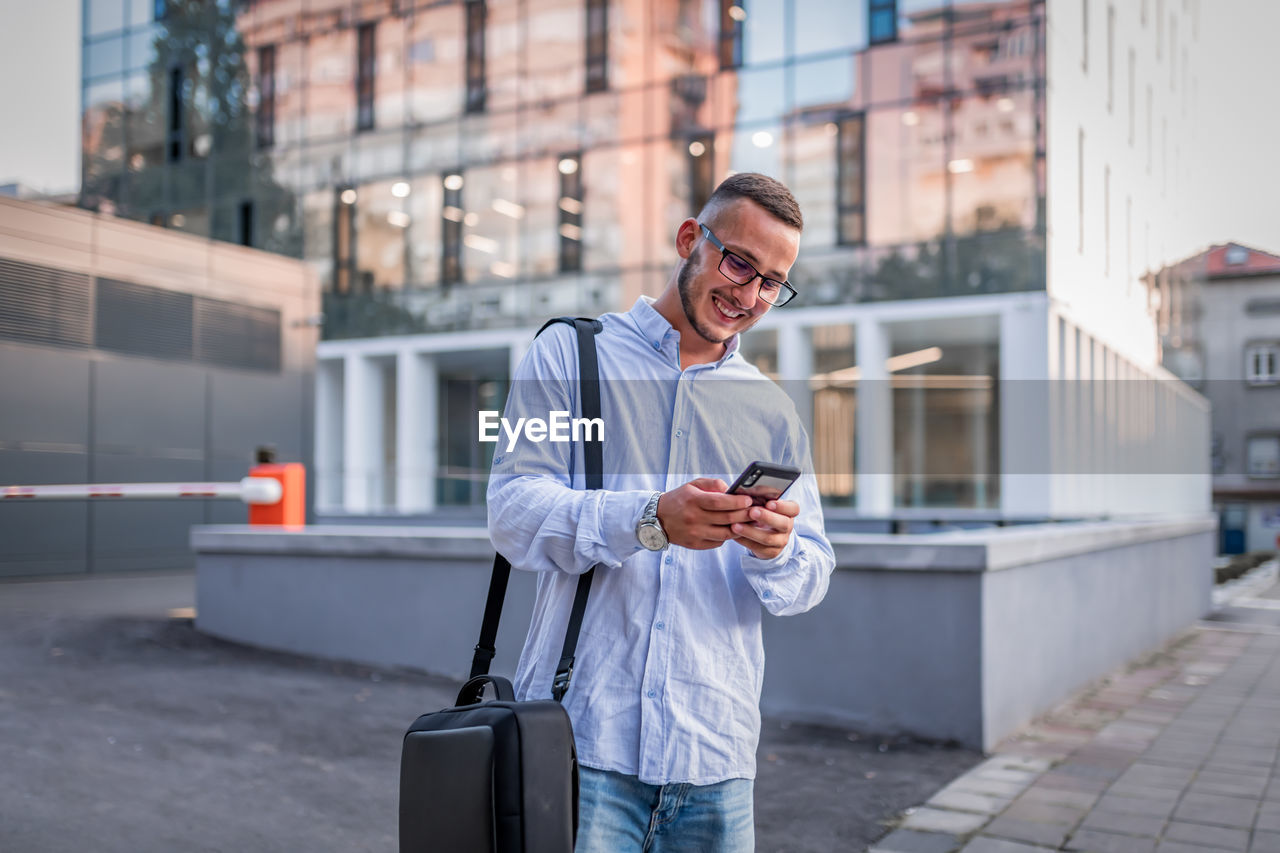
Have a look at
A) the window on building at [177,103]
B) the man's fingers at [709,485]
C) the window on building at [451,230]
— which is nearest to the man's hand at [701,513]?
the man's fingers at [709,485]

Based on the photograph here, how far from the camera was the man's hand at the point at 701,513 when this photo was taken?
1576 millimetres

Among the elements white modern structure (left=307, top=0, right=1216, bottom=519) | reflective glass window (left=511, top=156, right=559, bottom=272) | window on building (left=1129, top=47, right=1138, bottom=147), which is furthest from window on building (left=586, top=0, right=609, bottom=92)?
window on building (left=1129, top=47, right=1138, bottom=147)

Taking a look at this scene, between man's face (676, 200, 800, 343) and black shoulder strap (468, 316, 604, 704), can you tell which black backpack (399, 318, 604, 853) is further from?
man's face (676, 200, 800, 343)

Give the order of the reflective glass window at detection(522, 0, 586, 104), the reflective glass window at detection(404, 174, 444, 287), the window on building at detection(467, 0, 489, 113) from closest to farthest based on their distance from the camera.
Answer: the reflective glass window at detection(522, 0, 586, 104) < the window on building at detection(467, 0, 489, 113) < the reflective glass window at detection(404, 174, 444, 287)

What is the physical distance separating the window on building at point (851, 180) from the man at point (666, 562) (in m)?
21.0

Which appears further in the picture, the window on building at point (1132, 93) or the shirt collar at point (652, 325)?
the window on building at point (1132, 93)

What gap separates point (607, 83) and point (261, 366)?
10698 mm

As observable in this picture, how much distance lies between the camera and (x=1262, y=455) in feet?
35.9

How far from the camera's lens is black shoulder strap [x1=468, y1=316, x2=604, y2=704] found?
1.79m

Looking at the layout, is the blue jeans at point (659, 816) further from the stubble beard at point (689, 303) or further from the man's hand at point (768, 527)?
the stubble beard at point (689, 303)

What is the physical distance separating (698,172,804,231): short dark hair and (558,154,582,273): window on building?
23.8 metres

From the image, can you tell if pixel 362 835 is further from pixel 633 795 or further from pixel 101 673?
pixel 101 673

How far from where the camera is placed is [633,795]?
1.83m

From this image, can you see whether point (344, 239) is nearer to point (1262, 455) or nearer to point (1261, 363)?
point (1262, 455)
